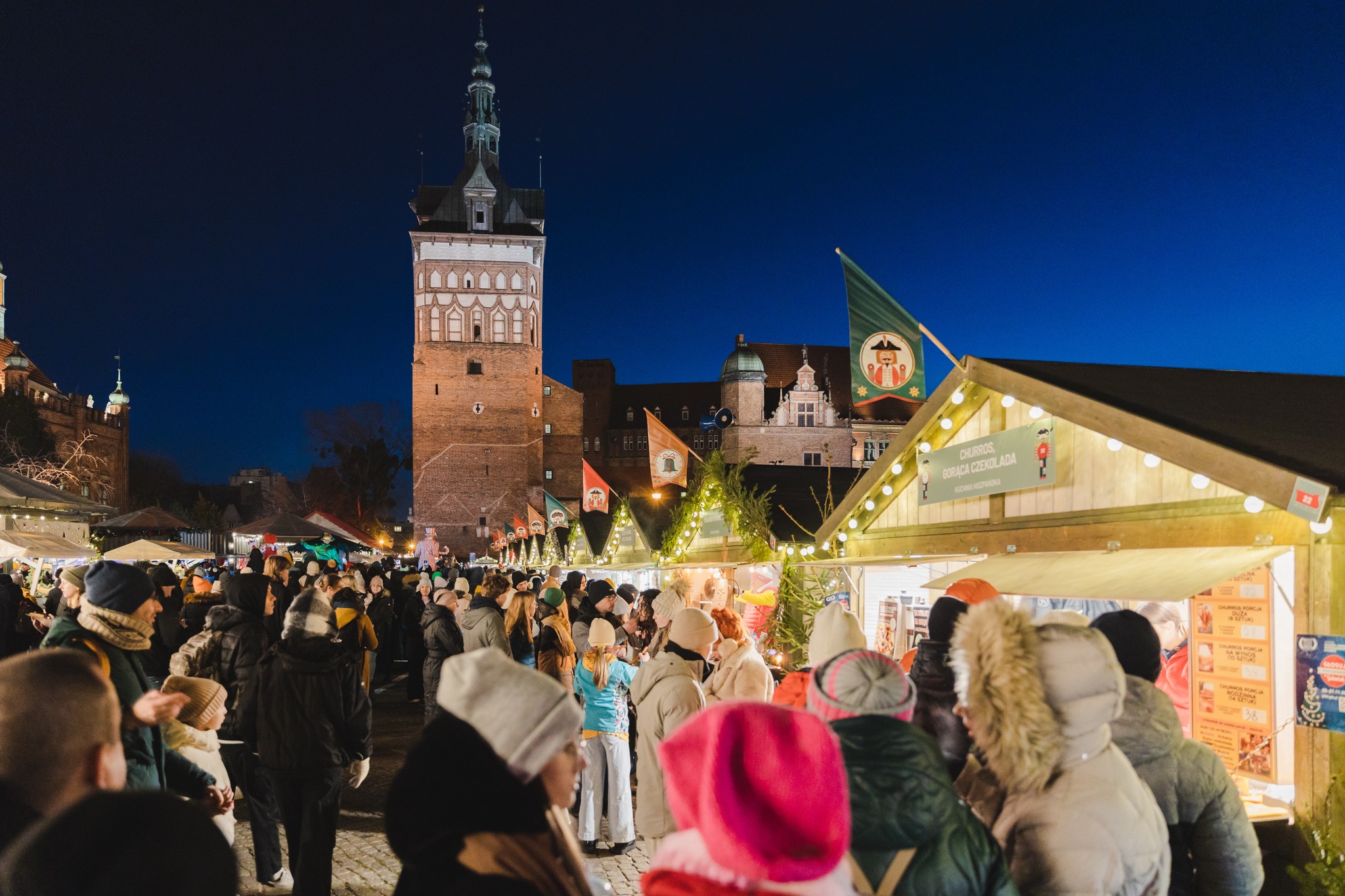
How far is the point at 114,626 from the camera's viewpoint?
348 cm

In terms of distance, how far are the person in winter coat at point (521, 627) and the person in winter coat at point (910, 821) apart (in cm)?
611

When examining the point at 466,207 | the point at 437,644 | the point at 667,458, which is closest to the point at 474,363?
the point at 466,207

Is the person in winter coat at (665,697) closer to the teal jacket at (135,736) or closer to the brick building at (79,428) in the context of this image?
the teal jacket at (135,736)

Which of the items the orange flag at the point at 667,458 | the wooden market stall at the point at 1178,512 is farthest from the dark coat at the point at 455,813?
the orange flag at the point at 667,458

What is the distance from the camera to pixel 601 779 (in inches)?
239

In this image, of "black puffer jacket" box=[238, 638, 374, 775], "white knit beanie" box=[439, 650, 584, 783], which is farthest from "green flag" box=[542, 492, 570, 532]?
"white knit beanie" box=[439, 650, 584, 783]

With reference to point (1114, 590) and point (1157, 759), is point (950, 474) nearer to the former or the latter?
point (1114, 590)

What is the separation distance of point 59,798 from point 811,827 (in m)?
1.54

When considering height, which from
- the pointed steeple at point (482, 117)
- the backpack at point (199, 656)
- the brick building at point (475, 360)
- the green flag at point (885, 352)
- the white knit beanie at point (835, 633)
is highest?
the pointed steeple at point (482, 117)

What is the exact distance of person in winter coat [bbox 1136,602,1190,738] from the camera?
545cm

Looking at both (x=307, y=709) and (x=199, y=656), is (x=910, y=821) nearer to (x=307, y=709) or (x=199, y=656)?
(x=307, y=709)

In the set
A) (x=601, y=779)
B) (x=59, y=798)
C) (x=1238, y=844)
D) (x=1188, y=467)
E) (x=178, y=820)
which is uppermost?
(x=1188, y=467)

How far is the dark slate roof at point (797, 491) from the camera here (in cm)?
1065

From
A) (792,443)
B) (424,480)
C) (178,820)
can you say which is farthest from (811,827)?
(424,480)
